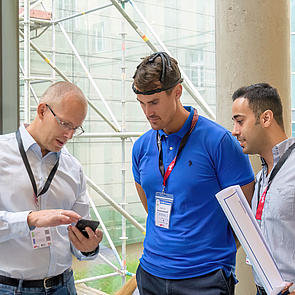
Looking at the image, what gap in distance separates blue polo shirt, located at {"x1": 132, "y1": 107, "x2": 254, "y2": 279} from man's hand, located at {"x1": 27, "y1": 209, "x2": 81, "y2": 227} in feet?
1.35

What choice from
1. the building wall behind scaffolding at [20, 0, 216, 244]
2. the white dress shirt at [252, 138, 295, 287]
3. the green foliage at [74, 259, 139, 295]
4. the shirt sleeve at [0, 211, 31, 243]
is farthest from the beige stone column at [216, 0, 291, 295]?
the green foliage at [74, 259, 139, 295]

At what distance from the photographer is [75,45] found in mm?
5496

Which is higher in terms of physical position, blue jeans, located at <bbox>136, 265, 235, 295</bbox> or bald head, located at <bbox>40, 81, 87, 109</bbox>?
bald head, located at <bbox>40, 81, 87, 109</bbox>

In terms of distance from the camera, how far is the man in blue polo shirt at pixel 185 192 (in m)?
1.64

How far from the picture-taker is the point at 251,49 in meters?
2.39

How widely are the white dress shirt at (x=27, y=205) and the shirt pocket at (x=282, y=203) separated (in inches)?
26.9

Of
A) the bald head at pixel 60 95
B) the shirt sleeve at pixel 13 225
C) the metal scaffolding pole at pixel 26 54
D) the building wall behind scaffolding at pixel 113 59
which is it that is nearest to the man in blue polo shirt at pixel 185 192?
the bald head at pixel 60 95

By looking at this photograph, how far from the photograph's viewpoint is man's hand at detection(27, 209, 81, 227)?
1.40 meters

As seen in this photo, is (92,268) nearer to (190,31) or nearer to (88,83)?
(88,83)

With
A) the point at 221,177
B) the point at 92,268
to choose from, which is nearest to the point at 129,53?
the point at 92,268

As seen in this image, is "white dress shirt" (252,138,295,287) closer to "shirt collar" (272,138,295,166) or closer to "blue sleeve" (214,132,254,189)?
"shirt collar" (272,138,295,166)

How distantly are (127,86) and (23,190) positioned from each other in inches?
152

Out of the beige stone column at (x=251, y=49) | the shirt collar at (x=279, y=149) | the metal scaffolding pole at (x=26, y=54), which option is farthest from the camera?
the metal scaffolding pole at (x=26, y=54)

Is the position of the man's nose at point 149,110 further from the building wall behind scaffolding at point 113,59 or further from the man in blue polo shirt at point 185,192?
the building wall behind scaffolding at point 113,59
